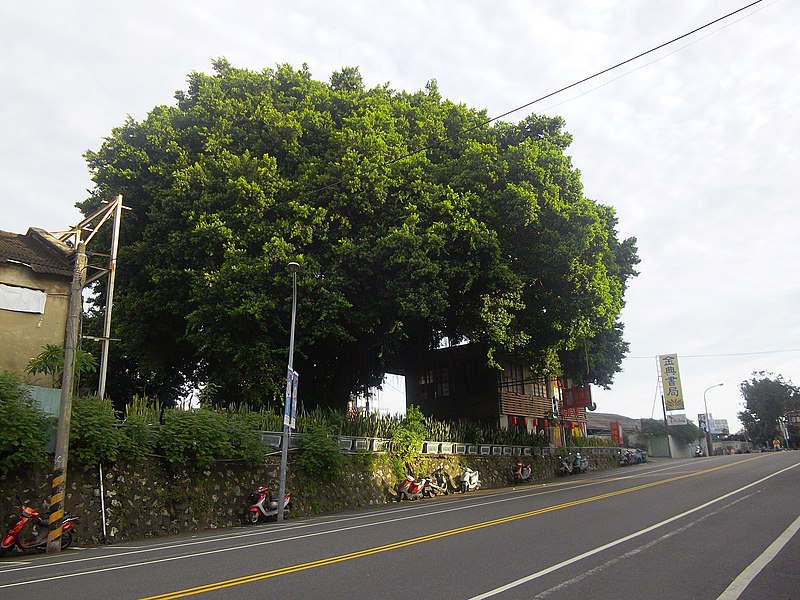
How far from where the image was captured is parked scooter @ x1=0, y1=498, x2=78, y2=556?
41.6 feet

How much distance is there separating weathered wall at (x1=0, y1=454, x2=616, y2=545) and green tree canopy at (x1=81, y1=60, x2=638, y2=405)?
4.54 metres

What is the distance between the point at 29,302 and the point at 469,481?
18985mm

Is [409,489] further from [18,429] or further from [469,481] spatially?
[18,429]

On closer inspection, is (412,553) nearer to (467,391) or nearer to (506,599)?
(506,599)

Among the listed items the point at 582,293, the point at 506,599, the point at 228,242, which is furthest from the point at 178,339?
the point at 506,599

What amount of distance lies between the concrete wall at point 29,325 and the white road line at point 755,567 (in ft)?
67.0

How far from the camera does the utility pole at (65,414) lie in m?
13.5

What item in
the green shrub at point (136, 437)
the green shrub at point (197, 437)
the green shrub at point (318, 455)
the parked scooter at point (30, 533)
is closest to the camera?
the parked scooter at point (30, 533)

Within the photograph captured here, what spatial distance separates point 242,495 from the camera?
18641mm

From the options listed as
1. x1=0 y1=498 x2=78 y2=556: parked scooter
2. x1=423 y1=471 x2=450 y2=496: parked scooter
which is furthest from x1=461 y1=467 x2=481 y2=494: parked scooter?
x1=0 y1=498 x2=78 y2=556: parked scooter

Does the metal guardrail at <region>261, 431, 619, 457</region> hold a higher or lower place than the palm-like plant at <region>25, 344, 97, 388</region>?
lower

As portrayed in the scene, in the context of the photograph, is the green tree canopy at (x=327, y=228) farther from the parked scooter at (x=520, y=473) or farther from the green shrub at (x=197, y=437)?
the parked scooter at (x=520, y=473)

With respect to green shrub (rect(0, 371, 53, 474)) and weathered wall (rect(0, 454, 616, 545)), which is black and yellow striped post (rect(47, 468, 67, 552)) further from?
weathered wall (rect(0, 454, 616, 545))

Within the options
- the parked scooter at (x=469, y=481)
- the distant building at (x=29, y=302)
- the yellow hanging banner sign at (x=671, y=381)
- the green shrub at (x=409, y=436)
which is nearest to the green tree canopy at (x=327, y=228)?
the green shrub at (x=409, y=436)
